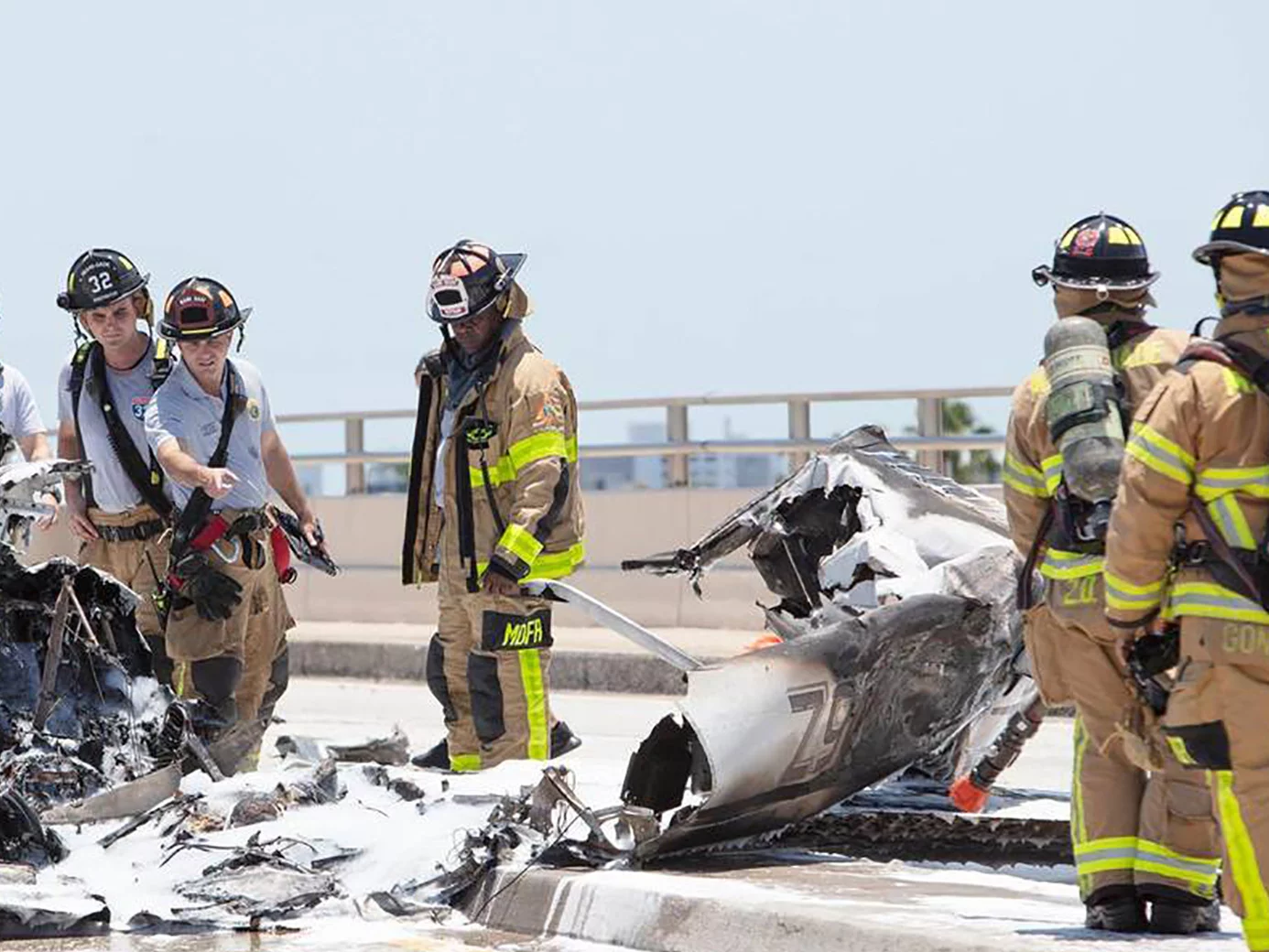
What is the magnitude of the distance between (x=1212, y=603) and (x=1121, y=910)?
1012 millimetres

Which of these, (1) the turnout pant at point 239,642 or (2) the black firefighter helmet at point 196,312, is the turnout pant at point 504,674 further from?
(2) the black firefighter helmet at point 196,312

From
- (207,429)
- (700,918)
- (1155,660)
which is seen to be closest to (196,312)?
(207,429)

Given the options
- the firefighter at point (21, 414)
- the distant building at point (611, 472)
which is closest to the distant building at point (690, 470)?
the distant building at point (611, 472)

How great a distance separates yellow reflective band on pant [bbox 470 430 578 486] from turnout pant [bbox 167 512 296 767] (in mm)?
1016

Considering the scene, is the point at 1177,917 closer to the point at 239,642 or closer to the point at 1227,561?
the point at 1227,561

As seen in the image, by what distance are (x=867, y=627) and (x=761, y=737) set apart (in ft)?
1.65

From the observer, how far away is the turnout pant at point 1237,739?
566 centimetres

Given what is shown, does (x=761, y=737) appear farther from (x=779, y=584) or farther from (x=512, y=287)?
(x=512, y=287)

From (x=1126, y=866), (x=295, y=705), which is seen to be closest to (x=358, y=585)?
(x=295, y=705)

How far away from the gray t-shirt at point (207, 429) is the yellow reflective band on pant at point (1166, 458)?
511 cm

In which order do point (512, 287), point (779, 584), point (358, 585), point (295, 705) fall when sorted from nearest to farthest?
1. point (779, 584)
2. point (512, 287)
3. point (295, 705)
4. point (358, 585)

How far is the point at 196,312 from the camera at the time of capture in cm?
1013

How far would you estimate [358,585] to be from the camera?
19531 mm

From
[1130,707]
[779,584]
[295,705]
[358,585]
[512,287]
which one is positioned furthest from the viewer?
[358,585]
